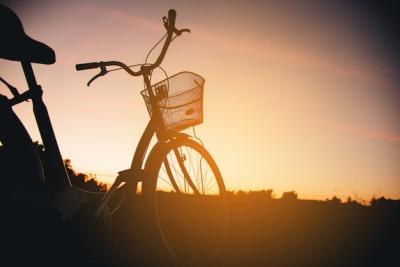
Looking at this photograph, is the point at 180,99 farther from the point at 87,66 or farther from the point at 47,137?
the point at 47,137

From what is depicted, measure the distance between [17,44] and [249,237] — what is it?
3.20 m

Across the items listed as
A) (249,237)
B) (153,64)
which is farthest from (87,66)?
(249,237)

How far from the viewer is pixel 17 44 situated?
2.02 metres

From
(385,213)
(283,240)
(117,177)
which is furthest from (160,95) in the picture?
(385,213)

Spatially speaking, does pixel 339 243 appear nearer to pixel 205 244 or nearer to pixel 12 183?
pixel 205 244

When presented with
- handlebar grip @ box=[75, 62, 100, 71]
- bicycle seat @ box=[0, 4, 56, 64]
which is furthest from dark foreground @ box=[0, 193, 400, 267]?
handlebar grip @ box=[75, 62, 100, 71]

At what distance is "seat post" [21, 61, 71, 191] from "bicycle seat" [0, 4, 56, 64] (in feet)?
0.46

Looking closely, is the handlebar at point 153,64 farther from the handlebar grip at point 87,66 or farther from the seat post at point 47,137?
A: the seat post at point 47,137

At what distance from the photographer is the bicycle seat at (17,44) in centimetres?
196

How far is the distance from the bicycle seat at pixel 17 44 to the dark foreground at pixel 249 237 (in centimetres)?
101

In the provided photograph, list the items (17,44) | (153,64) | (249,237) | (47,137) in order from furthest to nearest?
(249,237) → (153,64) → (47,137) → (17,44)

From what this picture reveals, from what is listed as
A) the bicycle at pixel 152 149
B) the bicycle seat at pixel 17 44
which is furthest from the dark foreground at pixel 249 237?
the bicycle seat at pixel 17 44

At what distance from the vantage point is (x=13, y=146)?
77.9 inches

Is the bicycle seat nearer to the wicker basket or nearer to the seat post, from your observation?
the seat post
